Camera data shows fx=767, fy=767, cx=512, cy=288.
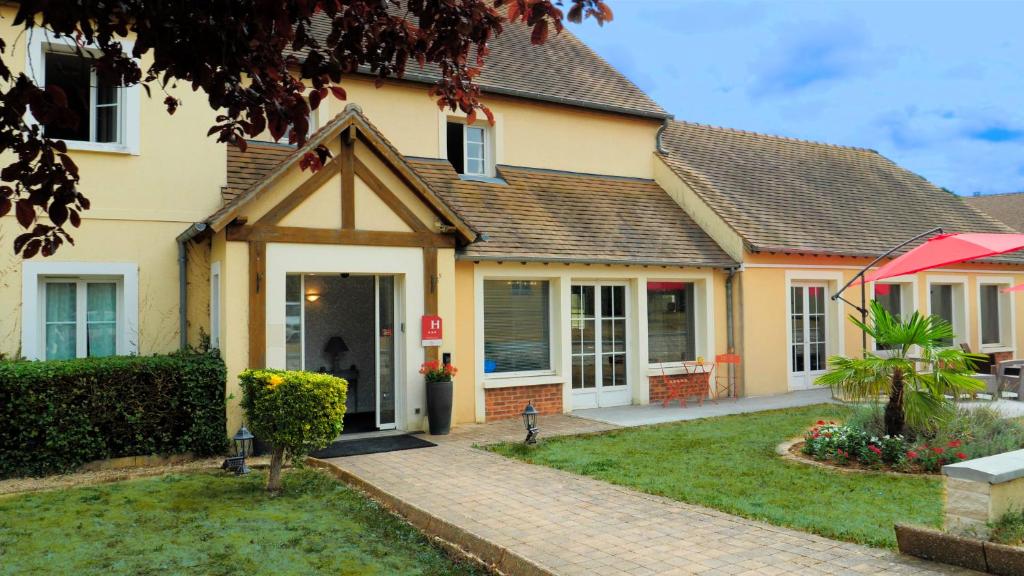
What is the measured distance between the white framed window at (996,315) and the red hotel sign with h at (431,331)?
15.3m

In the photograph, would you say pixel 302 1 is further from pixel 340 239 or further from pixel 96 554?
pixel 340 239

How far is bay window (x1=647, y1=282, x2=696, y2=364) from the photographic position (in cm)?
1453

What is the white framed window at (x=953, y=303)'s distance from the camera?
61.3ft

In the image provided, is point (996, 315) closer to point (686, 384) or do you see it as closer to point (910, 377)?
point (686, 384)

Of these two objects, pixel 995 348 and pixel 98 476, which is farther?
pixel 995 348

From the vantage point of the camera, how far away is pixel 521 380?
41.9ft

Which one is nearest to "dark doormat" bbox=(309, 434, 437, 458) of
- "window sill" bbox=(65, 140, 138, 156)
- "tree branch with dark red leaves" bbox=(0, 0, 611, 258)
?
"window sill" bbox=(65, 140, 138, 156)

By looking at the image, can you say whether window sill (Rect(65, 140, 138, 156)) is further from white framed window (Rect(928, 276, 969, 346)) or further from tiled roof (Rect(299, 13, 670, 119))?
white framed window (Rect(928, 276, 969, 346))

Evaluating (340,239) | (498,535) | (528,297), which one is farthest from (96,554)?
(528,297)

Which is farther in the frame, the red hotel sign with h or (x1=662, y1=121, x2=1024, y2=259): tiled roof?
(x1=662, y1=121, x2=1024, y2=259): tiled roof

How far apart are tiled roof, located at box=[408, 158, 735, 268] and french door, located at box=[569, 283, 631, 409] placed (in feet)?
2.81

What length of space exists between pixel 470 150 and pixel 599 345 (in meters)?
4.40

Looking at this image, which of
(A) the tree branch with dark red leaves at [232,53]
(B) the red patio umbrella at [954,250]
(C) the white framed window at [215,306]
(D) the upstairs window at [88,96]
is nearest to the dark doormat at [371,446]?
(C) the white framed window at [215,306]

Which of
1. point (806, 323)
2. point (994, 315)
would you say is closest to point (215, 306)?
point (806, 323)
